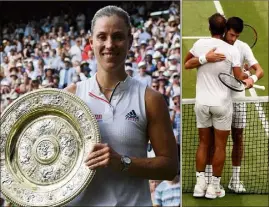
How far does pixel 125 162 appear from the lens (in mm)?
3039

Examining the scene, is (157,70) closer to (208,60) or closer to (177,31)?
(177,31)

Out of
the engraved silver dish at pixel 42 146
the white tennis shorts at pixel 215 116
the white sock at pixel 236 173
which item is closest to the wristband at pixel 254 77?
the white tennis shorts at pixel 215 116

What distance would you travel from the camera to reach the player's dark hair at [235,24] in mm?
4176

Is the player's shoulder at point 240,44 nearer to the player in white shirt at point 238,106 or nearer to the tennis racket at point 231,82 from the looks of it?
the player in white shirt at point 238,106

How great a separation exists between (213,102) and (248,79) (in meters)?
0.31

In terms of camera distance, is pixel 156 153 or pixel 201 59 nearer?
pixel 156 153

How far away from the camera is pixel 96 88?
11.1 ft

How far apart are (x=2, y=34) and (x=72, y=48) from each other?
622mm

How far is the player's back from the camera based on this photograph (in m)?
4.09

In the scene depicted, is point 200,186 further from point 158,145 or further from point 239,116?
point 158,145

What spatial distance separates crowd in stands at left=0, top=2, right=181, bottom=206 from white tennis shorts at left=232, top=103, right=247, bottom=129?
2.22 ft

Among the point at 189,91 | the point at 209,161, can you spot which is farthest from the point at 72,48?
the point at 209,161

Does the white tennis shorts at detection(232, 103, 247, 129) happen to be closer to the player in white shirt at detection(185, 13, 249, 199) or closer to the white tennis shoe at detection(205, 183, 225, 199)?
the player in white shirt at detection(185, 13, 249, 199)

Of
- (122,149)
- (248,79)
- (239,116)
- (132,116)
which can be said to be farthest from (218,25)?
(122,149)
